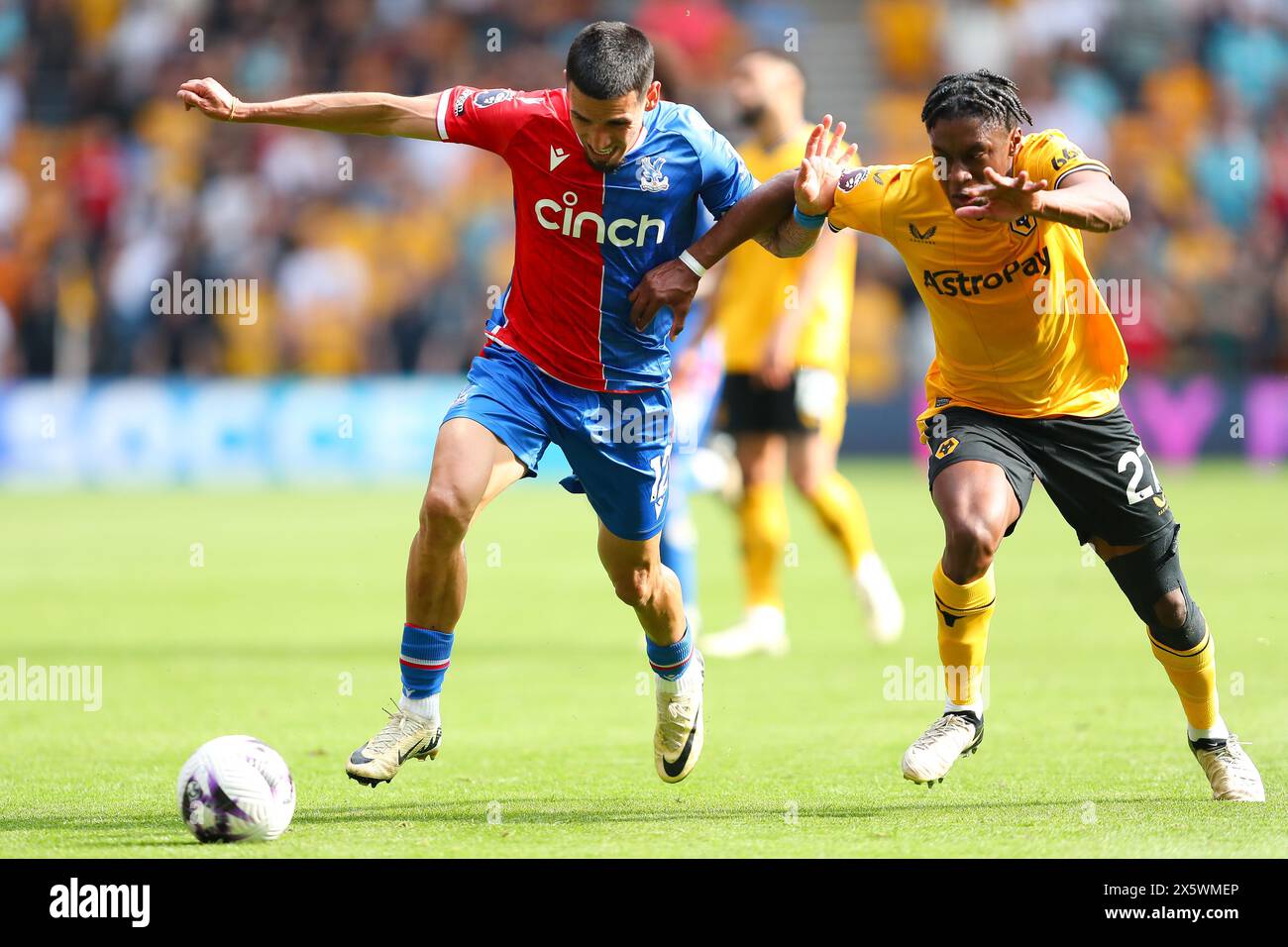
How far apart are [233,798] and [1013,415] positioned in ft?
9.23

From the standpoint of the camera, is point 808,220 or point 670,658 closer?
point 808,220

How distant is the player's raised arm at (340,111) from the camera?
19.9 feet

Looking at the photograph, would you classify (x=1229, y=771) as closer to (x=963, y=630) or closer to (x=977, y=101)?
(x=963, y=630)

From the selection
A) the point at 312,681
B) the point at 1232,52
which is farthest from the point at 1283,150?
the point at 312,681

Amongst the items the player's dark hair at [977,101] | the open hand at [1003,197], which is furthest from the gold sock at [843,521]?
the open hand at [1003,197]

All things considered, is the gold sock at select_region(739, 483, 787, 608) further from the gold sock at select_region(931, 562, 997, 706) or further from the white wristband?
the white wristband

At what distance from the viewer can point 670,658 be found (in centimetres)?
667

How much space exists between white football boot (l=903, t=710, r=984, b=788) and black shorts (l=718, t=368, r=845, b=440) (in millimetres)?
4288

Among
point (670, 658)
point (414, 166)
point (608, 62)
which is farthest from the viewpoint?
point (414, 166)

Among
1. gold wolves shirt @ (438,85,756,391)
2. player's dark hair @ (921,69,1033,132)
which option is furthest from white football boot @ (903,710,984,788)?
player's dark hair @ (921,69,1033,132)

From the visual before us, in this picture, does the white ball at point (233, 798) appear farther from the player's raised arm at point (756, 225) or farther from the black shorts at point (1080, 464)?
the black shorts at point (1080, 464)

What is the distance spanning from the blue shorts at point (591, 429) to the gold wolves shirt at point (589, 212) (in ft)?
0.20

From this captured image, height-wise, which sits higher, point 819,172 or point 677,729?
point 819,172

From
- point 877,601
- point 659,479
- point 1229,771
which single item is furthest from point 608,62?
point 877,601
